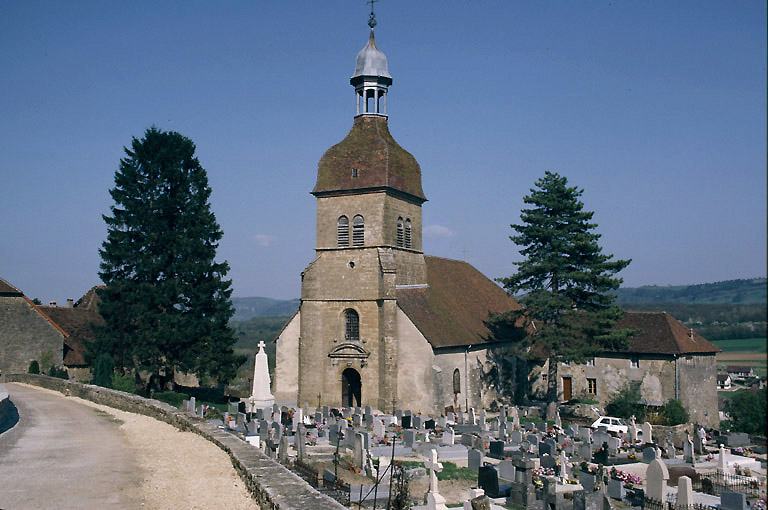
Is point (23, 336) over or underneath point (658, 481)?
over

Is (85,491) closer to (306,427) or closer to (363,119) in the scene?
(306,427)

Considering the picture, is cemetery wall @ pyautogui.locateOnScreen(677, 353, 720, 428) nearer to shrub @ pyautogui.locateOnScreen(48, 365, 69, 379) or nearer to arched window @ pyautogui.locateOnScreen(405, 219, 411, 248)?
arched window @ pyautogui.locateOnScreen(405, 219, 411, 248)

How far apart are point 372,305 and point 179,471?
61.8 feet

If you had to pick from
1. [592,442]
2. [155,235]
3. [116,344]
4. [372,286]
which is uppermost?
[155,235]

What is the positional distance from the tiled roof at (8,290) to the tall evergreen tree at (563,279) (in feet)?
90.9

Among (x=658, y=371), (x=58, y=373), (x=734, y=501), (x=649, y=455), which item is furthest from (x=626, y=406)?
(x=58, y=373)

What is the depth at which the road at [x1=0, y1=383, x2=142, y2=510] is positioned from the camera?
11.7m

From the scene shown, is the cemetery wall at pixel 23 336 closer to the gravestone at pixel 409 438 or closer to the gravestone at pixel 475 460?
the gravestone at pixel 409 438

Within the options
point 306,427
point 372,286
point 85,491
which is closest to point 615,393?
point 372,286

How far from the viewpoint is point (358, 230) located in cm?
3319

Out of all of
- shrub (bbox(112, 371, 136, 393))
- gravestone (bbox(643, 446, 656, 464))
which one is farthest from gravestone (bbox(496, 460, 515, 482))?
shrub (bbox(112, 371, 136, 393))

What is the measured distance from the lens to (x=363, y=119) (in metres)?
34.6

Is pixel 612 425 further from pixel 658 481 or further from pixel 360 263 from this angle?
pixel 360 263

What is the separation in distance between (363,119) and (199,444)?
21.5 meters
